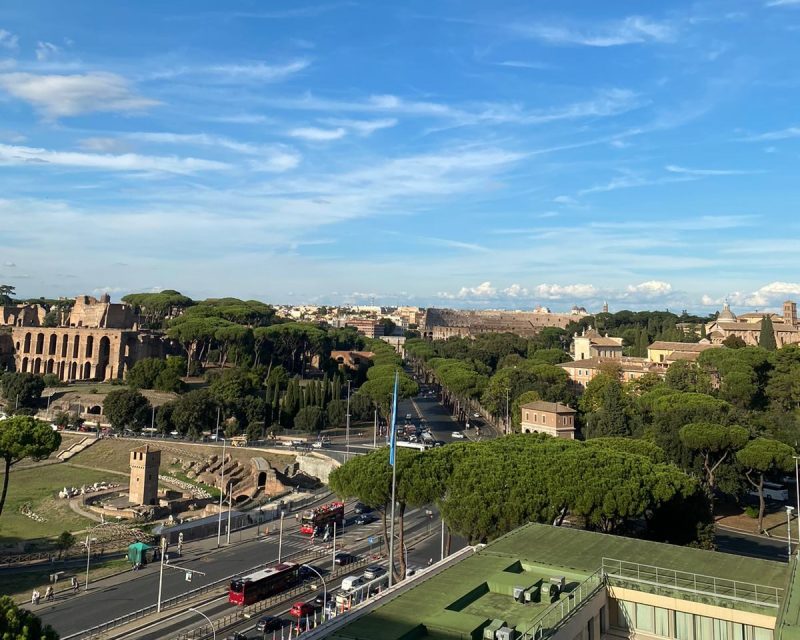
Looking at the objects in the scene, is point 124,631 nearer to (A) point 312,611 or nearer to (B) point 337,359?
(A) point 312,611

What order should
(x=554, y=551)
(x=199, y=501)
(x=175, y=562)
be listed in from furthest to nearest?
(x=199, y=501) → (x=175, y=562) → (x=554, y=551)

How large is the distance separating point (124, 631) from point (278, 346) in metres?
77.1

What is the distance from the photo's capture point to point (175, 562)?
118 feet

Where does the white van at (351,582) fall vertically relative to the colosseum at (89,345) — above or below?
below

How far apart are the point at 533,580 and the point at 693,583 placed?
13.8 ft

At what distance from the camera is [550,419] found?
211ft

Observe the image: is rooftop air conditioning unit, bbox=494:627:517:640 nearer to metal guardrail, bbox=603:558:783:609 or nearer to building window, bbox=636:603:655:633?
metal guardrail, bbox=603:558:783:609

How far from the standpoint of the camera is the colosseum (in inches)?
3760

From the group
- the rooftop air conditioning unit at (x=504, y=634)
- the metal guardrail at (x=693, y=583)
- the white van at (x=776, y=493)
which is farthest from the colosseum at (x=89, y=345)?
the rooftop air conditioning unit at (x=504, y=634)

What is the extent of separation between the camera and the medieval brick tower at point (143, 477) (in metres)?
48.1

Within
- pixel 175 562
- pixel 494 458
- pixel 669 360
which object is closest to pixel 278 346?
pixel 669 360

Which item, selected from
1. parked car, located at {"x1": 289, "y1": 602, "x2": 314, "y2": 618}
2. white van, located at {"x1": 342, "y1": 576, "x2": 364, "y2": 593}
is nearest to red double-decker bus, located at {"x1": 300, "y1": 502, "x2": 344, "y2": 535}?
white van, located at {"x1": 342, "y1": 576, "x2": 364, "y2": 593}

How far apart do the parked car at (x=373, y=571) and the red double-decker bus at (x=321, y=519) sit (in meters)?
7.56

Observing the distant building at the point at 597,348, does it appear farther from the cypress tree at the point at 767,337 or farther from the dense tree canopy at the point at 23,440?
the dense tree canopy at the point at 23,440
